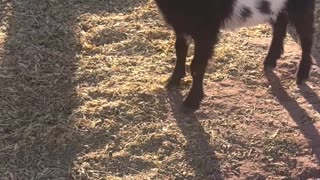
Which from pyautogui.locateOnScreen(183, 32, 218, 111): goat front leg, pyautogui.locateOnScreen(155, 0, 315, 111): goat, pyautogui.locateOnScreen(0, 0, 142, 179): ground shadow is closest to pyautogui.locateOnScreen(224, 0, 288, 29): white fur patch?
pyautogui.locateOnScreen(155, 0, 315, 111): goat

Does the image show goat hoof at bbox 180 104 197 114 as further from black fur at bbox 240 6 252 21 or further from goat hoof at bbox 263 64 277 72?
goat hoof at bbox 263 64 277 72

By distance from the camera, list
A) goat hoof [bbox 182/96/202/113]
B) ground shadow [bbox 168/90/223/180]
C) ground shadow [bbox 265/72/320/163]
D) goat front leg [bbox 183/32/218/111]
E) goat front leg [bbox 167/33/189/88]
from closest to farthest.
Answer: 1. ground shadow [bbox 168/90/223/180]
2. ground shadow [bbox 265/72/320/163]
3. goat front leg [bbox 183/32/218/111]
4. goat hoof [bbox 182/96/202/113]
5. goat front leg [bbox 167/33/189/88]

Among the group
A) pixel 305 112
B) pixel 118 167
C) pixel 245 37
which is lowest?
pixel 118 167

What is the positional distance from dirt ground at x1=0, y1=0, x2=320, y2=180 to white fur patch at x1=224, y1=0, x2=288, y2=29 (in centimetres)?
56

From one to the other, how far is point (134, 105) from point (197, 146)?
69 centimetres

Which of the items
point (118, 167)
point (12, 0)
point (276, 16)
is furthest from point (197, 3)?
point (12, 0)

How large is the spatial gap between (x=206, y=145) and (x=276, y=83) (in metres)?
1.19

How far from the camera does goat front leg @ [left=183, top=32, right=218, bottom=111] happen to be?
14.5 feet

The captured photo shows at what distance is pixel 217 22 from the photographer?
439 cm

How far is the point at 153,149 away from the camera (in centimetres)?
409

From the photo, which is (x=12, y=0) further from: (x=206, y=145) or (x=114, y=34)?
(x=206, y=145)

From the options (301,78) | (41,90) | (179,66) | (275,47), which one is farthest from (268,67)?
(41,90)

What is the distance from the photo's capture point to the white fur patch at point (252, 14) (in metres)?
4.51

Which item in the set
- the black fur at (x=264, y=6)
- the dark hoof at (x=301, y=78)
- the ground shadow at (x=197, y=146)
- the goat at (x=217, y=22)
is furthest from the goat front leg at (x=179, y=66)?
the dark hoof at (x=301, y=78)
